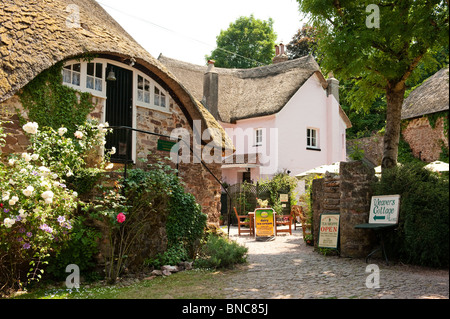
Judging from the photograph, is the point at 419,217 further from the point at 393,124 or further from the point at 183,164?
the point at 183,164

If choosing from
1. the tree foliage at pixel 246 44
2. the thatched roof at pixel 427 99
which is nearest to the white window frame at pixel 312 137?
the thatched roof at pixel 427 99

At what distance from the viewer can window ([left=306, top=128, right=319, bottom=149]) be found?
22.2 metres

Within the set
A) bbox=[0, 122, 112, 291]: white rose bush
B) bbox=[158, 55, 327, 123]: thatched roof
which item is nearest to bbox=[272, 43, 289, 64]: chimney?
bbox=[158, 55, 327, 123]: thatched roof

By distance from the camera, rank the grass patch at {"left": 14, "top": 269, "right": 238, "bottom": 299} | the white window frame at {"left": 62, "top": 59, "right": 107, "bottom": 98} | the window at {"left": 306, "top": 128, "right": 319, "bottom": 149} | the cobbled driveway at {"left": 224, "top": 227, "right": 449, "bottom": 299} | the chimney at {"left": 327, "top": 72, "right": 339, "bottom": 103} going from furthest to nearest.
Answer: the chimney at {"left": 327, "top": 72, "right": 339, "bottom": 103}
the window at {"left": 306, "top": 128, "right": 319, "bottom": 149}
the white window frame at {"left": 62, "top": 59, "right": 107, "bottom": 98}
the grass patch at {"left": 14, "top": 269, "right": 238, "bottom": 299}
the cobbled driveway at {"left": 224, "top": 227, "right": 449, "bottom": 299}

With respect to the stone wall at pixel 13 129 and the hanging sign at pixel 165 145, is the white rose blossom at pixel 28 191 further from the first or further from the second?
the hanging sign at pixel 165 145

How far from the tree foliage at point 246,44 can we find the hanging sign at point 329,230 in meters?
24.2

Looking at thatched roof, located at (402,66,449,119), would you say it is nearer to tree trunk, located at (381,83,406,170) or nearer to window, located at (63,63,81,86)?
tree trunk, located at (381,83,406,170)

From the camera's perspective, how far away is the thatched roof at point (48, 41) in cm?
711

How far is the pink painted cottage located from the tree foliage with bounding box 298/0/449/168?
Answer: 35.2ft

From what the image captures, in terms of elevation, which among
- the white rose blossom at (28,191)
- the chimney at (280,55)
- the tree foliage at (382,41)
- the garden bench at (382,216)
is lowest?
the garden bench at (382,216)

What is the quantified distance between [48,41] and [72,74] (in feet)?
3.31

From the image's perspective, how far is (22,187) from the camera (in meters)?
5.59

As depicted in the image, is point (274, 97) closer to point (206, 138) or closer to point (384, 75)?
point (206, 138)

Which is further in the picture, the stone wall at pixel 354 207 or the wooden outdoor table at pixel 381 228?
the stone wall at pixel 354 207
